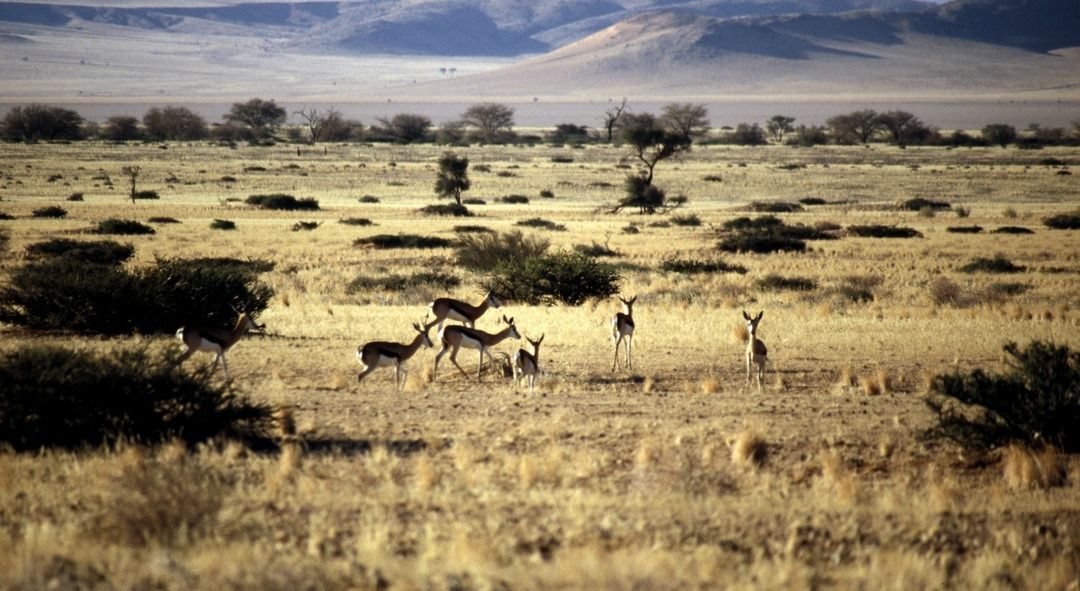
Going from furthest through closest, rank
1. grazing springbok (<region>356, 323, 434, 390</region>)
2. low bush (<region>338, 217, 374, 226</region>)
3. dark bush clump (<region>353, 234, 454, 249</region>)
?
low bush (<region>338, 217, 374, 226</region>) < dark bush clump (<region>353, 234, 454, 249</region>) < grazing springbok (<region>356, 323, 434, 390</region>)

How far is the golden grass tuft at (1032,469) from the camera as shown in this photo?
1018 centimetres

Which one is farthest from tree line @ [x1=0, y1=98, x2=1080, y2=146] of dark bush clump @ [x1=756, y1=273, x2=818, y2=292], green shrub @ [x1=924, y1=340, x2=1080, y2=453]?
green shrub @ [x1=924, y1=340, x2=1080, y2=453]

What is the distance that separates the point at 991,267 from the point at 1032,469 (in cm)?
2295

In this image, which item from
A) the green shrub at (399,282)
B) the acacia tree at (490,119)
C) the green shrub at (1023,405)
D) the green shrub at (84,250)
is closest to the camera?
the green shrub at (1023,405)

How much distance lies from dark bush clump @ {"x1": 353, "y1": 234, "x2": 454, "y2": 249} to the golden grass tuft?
29217 mm

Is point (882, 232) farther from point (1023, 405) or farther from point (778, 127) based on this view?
point (778, 127)

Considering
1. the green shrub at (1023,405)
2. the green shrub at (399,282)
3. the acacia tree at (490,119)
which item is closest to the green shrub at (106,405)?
the green shrub at (1023,405)

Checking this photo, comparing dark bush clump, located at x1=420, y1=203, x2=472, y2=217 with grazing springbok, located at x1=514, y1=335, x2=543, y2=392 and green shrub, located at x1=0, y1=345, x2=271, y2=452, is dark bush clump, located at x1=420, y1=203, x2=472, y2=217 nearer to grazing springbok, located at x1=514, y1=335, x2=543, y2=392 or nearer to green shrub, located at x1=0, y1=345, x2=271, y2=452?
grazing springbok, located at x1=514, y1=335, x2=543, y2=392

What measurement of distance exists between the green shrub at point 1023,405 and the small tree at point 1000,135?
111 m

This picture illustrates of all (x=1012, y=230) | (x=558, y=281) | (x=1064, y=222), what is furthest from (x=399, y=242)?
(x=1064, y=222)

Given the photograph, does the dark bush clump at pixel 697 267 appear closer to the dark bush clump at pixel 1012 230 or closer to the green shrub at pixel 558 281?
the green shrub at pixel 558 281

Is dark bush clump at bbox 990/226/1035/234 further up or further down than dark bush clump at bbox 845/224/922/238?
further up

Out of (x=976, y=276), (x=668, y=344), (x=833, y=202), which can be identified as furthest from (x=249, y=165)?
(x=668, y=344)

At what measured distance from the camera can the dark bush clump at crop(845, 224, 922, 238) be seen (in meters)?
42.1
